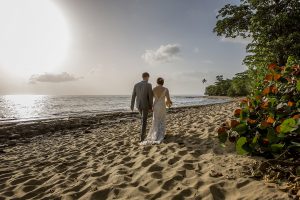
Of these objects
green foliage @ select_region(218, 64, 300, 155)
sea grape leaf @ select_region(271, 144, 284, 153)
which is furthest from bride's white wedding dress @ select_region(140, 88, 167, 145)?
sea grape leaf @ select_region(271, 144, 284, 153)

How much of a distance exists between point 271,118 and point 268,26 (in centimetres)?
1763

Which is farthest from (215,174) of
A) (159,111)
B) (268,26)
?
(268,26)

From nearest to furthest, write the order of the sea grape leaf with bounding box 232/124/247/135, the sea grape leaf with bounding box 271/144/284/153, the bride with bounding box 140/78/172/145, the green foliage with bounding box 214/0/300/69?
the sea grape leaf with bounding box 271/144/284/153, the sea grape leaf with bounding box 232/124/247/135, the bride with bounding box 140/78/172/145, the green foliage with bounding box 214/0/300/69

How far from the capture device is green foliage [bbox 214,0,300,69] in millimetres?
19141

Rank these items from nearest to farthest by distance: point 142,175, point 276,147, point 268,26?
point 276,147
point 142,175
point 268,26

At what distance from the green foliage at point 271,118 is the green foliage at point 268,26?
14.0 metres

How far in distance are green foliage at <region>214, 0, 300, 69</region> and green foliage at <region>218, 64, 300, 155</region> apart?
14033mm

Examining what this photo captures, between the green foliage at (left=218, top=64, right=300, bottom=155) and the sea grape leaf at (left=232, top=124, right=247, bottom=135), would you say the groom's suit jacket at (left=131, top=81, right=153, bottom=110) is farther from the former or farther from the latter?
the sea grape leaf at (left=232, top=124, right=247, bottom=135)

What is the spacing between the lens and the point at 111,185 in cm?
500

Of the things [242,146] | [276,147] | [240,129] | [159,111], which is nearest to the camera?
[276,147]

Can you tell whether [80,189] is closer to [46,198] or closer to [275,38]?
[46,198]

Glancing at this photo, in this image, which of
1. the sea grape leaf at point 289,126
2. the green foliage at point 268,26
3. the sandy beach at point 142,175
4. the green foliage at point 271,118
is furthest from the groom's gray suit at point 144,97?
the green foliage at point 268,26

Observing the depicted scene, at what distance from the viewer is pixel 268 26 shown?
19703 millimetres

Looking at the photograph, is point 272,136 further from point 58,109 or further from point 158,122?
point 58,109
